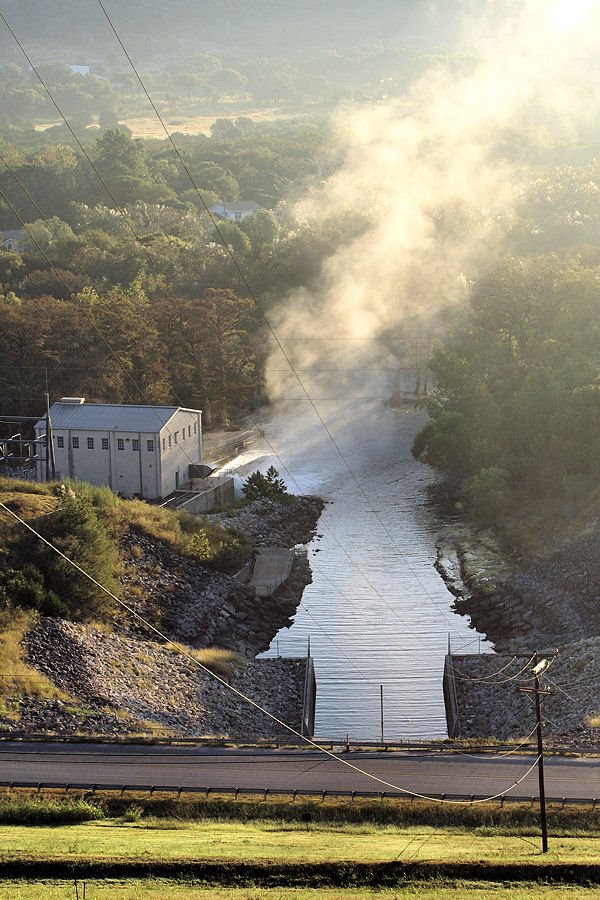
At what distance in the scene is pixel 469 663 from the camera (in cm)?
2317

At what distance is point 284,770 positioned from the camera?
16.0 m

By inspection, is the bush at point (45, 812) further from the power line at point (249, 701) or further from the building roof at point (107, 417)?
the building roof at point (107, 417)

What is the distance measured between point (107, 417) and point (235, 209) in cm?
4815

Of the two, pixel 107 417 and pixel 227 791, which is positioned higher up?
pixel 107 417

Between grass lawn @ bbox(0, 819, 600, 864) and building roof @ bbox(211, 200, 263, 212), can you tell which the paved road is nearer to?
grass lawn @ bbox(0, 819, 600, 864)

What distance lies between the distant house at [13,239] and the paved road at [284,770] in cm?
4890

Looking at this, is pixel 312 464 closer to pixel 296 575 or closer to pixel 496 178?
pixel 296 575

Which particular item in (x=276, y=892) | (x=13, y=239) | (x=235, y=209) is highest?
(x=235, y=209)

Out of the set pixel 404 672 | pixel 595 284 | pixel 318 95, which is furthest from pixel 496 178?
pixel 318 95

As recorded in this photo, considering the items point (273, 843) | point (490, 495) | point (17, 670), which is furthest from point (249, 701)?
point (490, 495)

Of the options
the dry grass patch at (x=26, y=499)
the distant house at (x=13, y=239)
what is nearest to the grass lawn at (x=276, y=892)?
the dry grass patch at (x=26, y=499)

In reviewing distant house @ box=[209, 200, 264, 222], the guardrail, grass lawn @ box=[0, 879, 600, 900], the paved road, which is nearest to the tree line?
the paved road

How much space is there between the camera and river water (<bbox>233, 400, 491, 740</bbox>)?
73.0 ft

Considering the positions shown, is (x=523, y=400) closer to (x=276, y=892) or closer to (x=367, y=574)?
(x=367, y=574)
